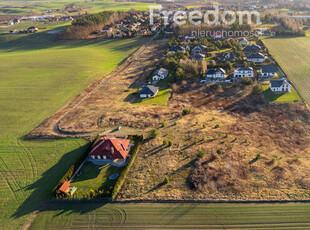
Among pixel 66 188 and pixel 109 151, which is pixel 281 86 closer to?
pixel 109 151

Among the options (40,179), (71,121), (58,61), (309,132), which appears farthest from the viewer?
(58,61)

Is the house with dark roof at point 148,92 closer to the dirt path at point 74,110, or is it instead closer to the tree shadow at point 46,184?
the dirt path at point 74,110

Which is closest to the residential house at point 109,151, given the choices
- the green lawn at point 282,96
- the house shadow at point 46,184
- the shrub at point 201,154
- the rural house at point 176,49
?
the house shadow at point 46,184

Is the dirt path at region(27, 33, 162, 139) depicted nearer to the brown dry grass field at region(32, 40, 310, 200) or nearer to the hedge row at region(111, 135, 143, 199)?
the brown dry grass field at region(32, 40, 310, 200)

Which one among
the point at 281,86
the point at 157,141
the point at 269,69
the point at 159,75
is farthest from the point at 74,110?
the point at 269,69

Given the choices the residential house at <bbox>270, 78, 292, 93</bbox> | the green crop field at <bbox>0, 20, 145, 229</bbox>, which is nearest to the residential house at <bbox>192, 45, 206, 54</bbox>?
the green crop field at <bbox>0, 20, 145, 229</bbox>

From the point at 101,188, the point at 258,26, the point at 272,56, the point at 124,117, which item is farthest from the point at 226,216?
the point at 258,26

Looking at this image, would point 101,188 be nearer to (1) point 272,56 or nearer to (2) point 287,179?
(2) point 287,179
